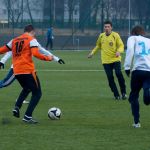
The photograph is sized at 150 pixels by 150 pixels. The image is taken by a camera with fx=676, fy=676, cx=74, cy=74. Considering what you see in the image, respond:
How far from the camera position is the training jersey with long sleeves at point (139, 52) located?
37.4 ft

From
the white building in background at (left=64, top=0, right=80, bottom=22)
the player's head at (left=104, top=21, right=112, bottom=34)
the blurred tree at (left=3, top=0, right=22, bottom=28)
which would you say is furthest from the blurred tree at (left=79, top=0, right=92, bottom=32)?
the player's head at (left=104, top=21, right=112, bottom=34)

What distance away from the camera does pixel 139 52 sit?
11.5 metres

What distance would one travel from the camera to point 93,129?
1173 centimetres

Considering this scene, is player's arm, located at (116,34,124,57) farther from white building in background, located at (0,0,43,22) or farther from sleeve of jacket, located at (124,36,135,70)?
white building in background, located at (0,0,43,22)

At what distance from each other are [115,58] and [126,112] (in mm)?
3201

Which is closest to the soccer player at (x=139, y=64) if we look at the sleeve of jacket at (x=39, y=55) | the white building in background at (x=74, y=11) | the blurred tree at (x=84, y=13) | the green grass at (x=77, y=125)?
the green grass at (x=77, y=125)

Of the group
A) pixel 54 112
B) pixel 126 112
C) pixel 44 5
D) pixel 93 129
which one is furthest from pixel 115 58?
pixel 44 5

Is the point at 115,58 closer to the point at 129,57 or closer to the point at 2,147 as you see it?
the point at 129,57

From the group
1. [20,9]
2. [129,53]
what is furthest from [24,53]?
[20,9]

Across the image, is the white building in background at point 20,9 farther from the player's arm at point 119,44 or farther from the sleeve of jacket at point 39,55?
the sleeve of jacket at point 39,55

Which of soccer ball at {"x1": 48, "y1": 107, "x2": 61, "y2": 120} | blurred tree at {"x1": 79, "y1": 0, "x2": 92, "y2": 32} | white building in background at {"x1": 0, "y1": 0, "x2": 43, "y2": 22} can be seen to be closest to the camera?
soccer ball at {"x1": 48, "y1": 107, "x2": 61, "y2": 120}

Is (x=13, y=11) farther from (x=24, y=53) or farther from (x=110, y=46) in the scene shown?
(x=24, y=53)

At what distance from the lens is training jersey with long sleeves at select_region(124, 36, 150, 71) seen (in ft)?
37.4

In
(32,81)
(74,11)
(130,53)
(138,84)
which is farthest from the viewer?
(74,11)
